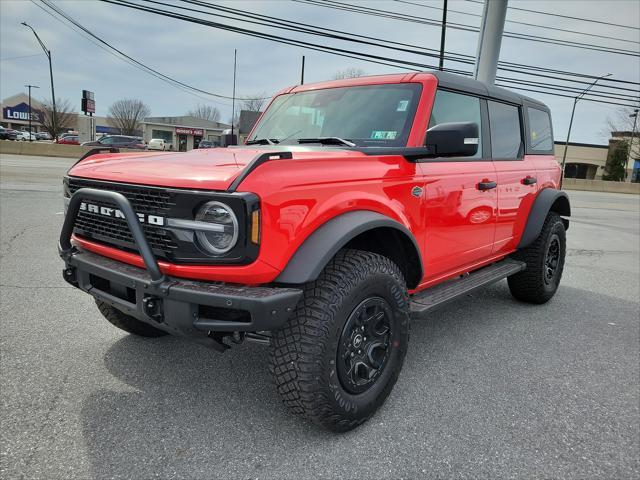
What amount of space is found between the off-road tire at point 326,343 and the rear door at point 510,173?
5.98 feet

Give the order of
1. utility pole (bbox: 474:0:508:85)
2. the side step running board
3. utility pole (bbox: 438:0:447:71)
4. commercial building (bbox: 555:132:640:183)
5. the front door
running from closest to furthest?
1. the side step running board
2. the front door
3. utility pole (bbox: 474:0:508:85)
4. utility pole (bbox: 438:0:447:71)
5. commercial building (bbox: 555:132:640:183)

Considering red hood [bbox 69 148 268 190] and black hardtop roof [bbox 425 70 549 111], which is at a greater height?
black hardtop roof [bbox 425 70 549 111]

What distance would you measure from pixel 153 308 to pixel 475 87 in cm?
281

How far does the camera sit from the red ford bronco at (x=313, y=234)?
194 centimetres

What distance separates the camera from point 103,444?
2.12 metres

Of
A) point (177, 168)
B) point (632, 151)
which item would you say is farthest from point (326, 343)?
point (632, 151)

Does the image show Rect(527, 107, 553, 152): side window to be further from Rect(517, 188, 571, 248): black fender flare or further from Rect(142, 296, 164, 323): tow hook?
Rect(142, 296, 164, 323): tow hook

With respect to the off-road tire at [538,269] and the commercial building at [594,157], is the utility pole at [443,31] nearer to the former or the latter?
the off-road tire at [538,269]

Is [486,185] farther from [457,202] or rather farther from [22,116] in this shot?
[22,116]

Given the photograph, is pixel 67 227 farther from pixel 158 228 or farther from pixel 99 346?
pixel 99 346

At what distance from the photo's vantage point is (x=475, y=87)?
3494 millimetres

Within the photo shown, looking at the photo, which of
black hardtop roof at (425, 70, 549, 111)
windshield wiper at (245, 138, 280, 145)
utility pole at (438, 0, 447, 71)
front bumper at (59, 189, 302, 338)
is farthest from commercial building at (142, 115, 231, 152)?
front bumper at (59, 189, 302, 338)

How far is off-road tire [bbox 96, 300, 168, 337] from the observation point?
300 centimetres

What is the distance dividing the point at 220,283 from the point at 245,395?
0.90m
